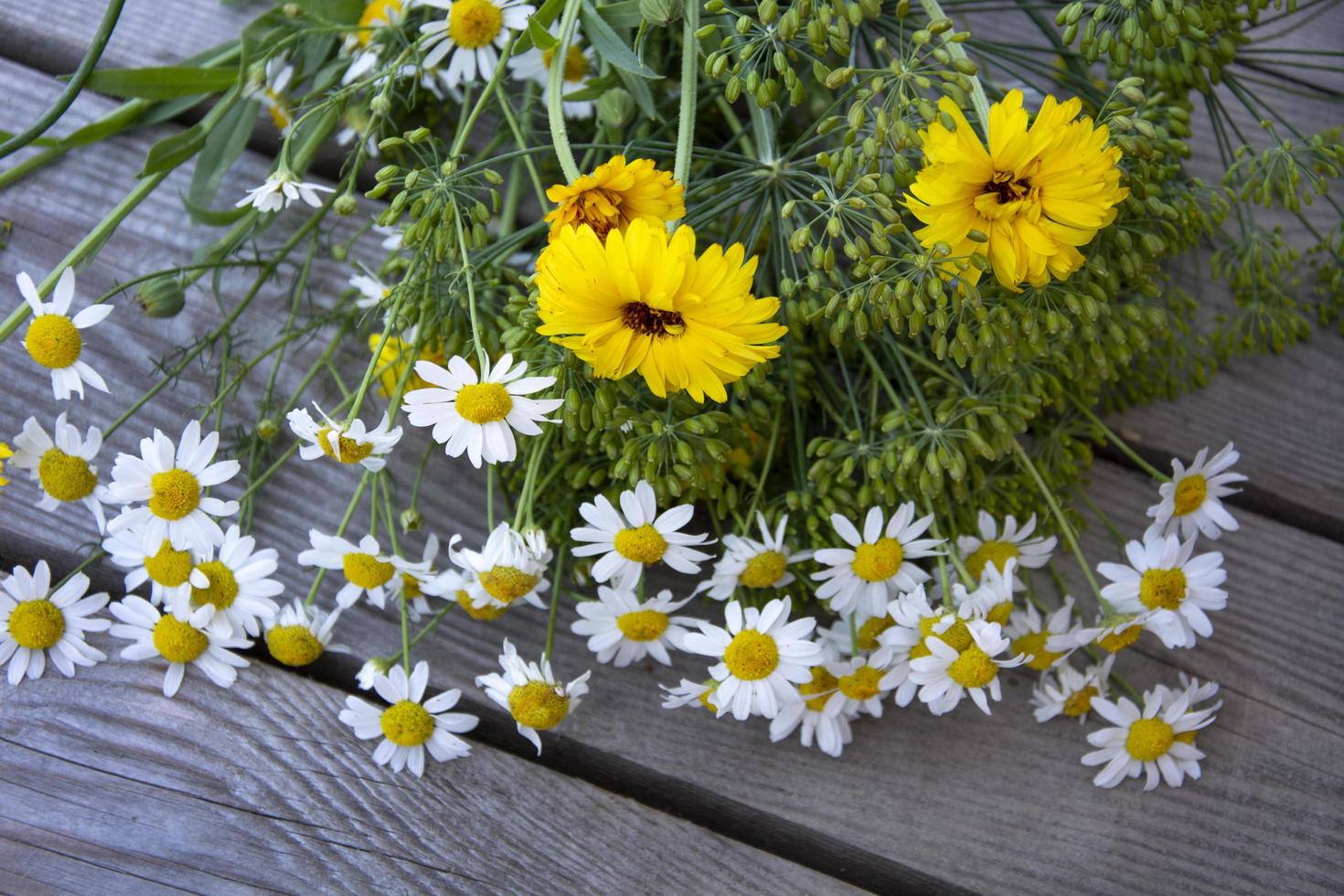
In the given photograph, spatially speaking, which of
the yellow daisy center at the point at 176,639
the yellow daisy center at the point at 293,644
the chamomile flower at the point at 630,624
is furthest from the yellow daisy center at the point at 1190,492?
the yellow daisy center at the point at 176,639

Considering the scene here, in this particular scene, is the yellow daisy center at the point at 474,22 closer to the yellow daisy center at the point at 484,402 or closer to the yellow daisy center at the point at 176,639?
the yellow daisy center at the point at 484,402

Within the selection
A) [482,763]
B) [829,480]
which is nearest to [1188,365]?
[829,480]

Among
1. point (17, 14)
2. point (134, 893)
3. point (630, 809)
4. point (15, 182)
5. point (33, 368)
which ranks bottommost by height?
point (134, 893)

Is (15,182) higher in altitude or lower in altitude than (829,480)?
higher

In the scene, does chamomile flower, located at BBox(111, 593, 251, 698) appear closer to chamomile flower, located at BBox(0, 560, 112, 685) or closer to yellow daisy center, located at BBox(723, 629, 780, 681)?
chamomile flower, located at BBox(0, 560, 112, 685)

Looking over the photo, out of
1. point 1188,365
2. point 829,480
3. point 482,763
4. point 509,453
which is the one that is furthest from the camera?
point 1188,365

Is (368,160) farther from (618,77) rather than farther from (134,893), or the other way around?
(134,893)
